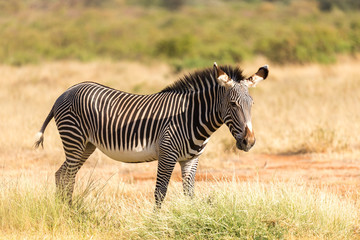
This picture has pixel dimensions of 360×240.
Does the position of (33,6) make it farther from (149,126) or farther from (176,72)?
(149,126)

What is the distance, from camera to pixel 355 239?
614 centimetres

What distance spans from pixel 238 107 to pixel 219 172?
13.2 feet

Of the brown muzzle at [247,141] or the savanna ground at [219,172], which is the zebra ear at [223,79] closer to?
the brown muzzle at [247,141]

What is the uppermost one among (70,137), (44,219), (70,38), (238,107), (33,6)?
(33,6)

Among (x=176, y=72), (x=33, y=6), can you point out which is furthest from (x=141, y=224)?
(x=33, y=6)

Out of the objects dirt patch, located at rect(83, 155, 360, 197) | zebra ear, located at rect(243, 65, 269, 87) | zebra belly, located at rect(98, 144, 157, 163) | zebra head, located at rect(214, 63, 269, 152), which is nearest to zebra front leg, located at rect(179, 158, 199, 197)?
zebra belly, located at rect(98, 144, 157, 163)

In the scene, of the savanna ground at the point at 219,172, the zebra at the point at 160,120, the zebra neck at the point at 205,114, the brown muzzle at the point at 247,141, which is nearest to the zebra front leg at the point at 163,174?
the zebra at the point at 160,120

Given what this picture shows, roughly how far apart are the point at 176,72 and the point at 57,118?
54.6 ft

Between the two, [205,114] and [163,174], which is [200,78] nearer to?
[205,114]

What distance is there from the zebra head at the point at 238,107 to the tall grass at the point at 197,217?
0.60 meters

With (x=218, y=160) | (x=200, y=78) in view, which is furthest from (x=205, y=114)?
(x=218, y=160)

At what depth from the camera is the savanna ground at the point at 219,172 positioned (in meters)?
6.12

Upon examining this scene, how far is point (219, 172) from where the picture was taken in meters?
10.1

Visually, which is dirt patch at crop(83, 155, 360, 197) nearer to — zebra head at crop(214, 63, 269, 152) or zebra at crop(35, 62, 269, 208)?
zebra at crop(35, 62, 269, 208)
